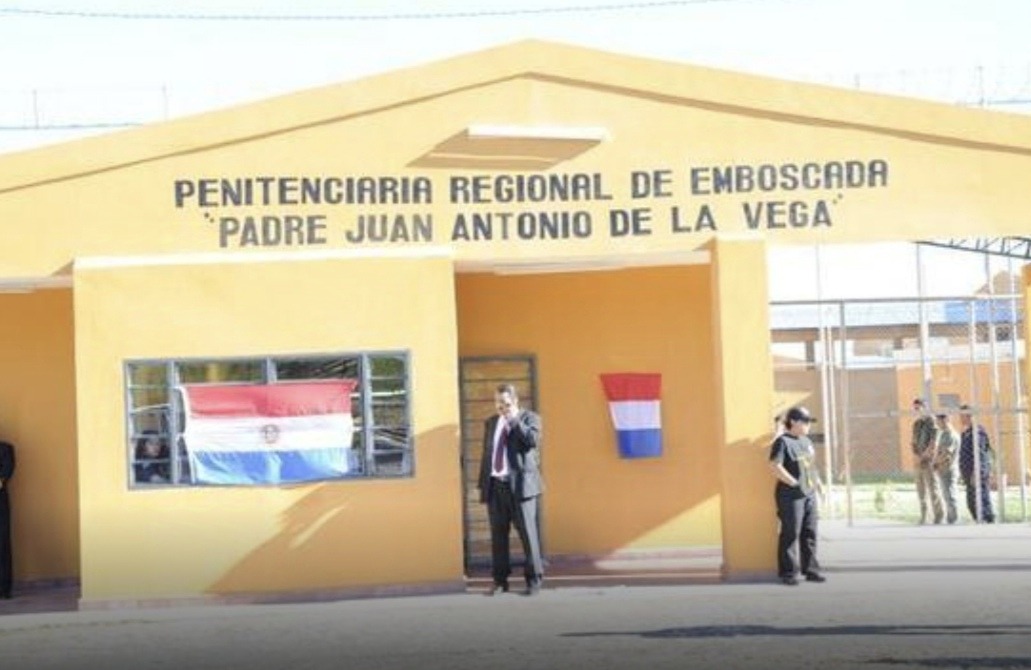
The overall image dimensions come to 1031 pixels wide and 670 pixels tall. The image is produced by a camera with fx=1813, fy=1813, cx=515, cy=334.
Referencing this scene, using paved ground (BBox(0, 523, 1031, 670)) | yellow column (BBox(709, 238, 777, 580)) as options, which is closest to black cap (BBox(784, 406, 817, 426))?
yellow column (BBox(709, 238, 777, 580))

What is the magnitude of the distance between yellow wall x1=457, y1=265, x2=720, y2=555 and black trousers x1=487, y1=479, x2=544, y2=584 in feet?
10.6

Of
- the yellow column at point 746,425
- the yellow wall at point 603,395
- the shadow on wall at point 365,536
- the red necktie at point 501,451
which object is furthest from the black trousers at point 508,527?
the yellow wall at point 603,395

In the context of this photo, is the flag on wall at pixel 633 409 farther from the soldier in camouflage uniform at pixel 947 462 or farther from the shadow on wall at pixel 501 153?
the soldier in camouflage uniform at pixel 947 462

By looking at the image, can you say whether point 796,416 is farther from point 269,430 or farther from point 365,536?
point 269,430

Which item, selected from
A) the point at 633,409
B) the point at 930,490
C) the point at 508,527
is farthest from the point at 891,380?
the point at 508,527

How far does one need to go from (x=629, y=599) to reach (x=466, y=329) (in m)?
4.70

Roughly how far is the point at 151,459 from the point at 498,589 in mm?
3162

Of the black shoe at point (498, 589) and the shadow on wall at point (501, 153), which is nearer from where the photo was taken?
the black shoe at point (498, 589)

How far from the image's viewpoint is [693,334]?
18.6 meters

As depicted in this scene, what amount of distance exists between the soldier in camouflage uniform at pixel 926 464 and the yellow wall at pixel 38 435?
34.7 feet

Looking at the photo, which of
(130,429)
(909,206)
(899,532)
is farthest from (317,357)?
(899,532)

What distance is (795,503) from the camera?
15141 mm

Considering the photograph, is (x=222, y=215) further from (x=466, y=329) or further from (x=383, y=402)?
(x=466, y=329)

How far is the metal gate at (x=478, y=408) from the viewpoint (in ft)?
59.9
